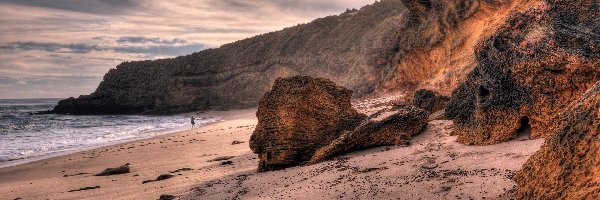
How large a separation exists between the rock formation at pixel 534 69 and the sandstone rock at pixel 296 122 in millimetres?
2610

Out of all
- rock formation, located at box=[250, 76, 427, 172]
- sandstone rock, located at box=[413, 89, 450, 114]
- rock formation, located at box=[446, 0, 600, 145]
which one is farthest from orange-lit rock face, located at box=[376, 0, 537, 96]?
rock formation, located at box=[446, 0, 600, 145]

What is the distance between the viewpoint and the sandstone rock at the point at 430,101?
12003mm

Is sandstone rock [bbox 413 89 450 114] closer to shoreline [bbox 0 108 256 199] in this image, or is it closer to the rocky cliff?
shoreline [bbox 0 108 256 199]

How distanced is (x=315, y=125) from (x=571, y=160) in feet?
18.2

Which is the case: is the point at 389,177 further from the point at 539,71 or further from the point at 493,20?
the point at 493,20

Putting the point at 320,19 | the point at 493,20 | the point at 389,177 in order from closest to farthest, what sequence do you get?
1. the point at 389,177
2. the point at 493,20
3. the point at 320,19

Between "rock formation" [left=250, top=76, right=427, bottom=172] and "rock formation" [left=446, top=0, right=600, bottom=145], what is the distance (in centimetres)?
155

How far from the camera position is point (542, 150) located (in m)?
3.60

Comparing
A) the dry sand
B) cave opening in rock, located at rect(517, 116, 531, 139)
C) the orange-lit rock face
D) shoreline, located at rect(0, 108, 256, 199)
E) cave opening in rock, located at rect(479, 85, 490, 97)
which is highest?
the orange-lit rock face

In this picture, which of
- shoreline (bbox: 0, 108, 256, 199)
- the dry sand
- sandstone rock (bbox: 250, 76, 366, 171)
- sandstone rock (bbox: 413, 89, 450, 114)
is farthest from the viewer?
sandstone rock (bbox: 413, 89, 450, 114)

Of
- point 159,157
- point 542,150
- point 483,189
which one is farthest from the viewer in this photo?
point 159,157

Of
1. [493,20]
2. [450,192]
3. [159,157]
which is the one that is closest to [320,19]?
[493,20]

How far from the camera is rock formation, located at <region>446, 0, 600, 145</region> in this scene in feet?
17.8

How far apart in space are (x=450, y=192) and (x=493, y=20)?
49.4ft
